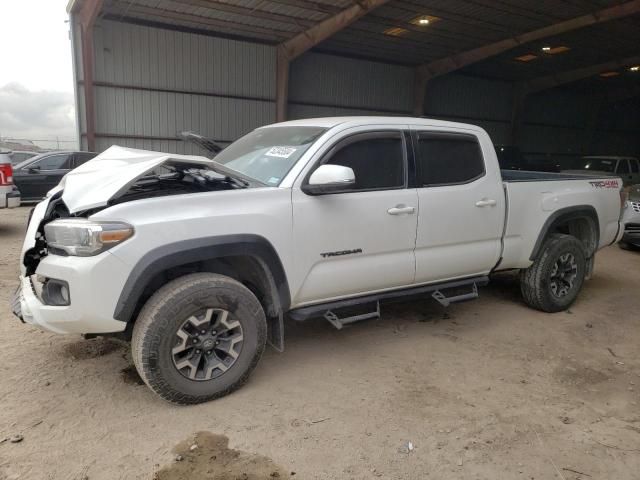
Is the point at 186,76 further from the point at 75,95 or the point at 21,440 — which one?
the point at 21,440

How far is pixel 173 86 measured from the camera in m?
15.6

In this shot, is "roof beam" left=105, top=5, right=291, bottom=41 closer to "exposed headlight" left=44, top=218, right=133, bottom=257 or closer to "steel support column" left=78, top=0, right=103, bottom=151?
"steel support column" left=78, top=0, right=103, bottom=151

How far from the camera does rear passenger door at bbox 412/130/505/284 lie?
13.1ft

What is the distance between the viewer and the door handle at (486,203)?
169 inches

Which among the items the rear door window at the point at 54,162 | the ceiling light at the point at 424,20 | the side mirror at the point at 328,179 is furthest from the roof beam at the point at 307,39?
the side mirror at the point at 328,179

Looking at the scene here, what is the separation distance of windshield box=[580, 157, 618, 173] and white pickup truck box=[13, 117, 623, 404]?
1218cm

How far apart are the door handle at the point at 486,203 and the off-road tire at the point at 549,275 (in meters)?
1.00

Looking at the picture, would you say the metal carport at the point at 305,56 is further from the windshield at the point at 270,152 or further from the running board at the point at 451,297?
the running board at the point at 451,297

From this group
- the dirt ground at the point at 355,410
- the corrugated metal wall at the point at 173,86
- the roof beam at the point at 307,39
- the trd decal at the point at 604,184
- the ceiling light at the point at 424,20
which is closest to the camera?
the dirt ground at the point at 355,410

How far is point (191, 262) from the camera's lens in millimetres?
3131

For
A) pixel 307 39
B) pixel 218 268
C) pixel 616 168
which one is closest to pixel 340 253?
pixel 218 268

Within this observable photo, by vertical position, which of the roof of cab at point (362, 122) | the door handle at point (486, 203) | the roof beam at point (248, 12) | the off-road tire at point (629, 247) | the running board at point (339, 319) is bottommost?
the off-road tire at point (629, 247)

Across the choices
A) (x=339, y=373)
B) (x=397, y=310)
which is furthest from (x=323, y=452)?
(x=397, y=310)

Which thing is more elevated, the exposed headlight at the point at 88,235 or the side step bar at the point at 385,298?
the exposed headlight at the point at 88,235
